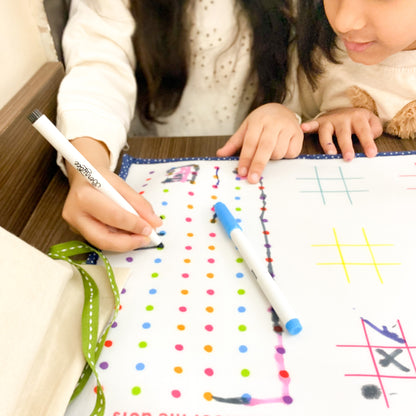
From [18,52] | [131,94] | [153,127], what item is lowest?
[153,127]

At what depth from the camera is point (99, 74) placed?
0.53m

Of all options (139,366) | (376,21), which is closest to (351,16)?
(376,21)

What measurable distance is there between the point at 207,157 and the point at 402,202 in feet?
0.70

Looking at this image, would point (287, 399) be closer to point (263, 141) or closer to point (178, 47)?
point (263, 141)

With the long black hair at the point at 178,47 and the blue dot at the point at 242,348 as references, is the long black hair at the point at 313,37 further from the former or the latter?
the blue dot at the point at 242,348

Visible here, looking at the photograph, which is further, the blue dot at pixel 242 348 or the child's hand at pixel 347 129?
the child's hand at pixel 347 129

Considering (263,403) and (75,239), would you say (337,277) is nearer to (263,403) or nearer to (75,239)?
(263,403)


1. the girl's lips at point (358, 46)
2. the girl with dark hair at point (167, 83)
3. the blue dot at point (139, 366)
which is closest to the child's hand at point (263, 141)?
the girl with dark hair at point (167, 83)

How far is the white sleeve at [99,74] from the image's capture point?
0.47 meters

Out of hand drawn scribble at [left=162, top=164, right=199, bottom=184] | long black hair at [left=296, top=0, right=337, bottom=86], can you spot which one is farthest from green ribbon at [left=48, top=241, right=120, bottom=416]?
long black hair at [left=296, top=0, right=337, bottom=86]

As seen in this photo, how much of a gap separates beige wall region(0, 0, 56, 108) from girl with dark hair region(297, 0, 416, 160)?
34 cm

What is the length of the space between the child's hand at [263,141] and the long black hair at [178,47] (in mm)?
122

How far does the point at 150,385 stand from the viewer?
27 cm

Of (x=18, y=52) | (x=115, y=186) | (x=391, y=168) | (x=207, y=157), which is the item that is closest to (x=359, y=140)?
(x=391, y=168)
